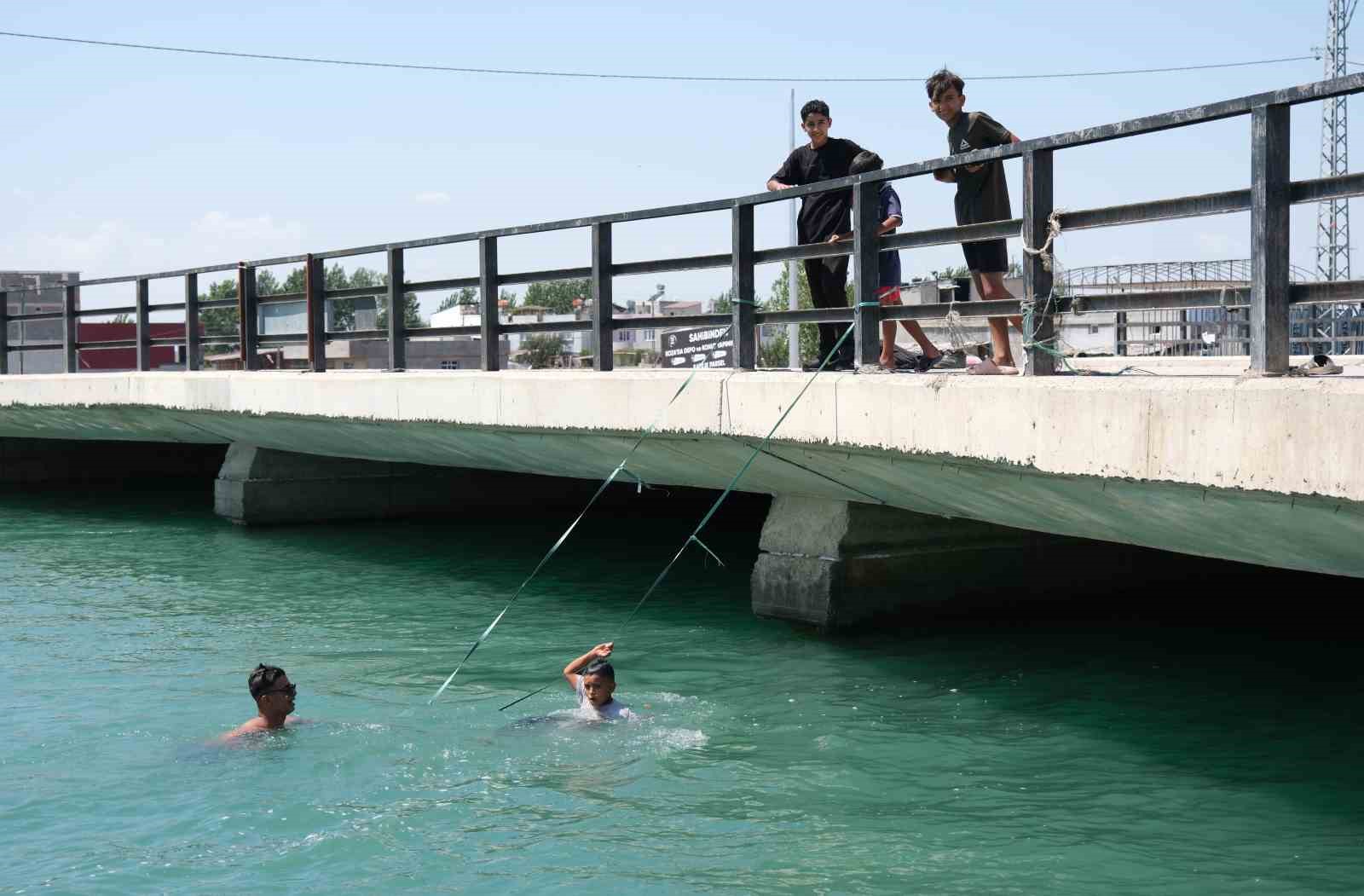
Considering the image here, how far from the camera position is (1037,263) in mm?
7863

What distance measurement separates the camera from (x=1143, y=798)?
7.61 metres

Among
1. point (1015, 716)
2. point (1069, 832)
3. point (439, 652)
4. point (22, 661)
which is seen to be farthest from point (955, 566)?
point (22, 661)

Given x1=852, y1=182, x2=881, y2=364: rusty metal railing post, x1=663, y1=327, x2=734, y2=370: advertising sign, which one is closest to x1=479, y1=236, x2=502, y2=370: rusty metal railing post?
x1=663, y1=327, x2=734, y2=370: advertising sign

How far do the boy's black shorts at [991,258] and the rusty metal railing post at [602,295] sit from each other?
3.40 metres

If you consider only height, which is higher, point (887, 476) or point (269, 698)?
point (887, 476)

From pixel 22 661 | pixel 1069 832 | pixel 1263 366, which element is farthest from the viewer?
pixel 22 661

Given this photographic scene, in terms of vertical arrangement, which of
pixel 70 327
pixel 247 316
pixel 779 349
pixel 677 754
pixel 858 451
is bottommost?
pixel 677 754

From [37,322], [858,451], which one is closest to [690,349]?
[858,451]

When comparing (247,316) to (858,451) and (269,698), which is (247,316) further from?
(858,451)

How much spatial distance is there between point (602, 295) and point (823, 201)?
195cm

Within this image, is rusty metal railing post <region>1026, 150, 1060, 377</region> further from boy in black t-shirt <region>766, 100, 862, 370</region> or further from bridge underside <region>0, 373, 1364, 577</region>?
boy in black t-shirt <region>766, 100, 862, 370</region>

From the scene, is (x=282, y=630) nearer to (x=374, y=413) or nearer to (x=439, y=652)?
(x=439, y=652)

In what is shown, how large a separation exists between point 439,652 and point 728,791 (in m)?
4.39

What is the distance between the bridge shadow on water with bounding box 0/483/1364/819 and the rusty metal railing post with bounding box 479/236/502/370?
2482 millimetres
